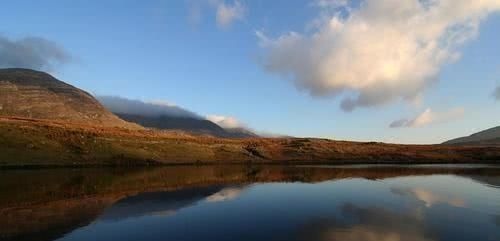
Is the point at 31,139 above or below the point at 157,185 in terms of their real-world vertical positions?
above

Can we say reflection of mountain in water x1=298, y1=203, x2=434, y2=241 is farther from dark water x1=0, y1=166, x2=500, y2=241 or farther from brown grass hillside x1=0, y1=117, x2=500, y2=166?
brown grass hillside x1=0, y1=117, x2=500, y2=166

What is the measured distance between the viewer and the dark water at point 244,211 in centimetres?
2648

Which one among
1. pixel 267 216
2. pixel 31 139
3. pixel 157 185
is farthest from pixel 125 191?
pixel 31 139

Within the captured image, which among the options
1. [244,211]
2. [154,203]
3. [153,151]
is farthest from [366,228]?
[153,151]

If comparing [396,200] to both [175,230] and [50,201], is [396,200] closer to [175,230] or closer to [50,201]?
[175,230]

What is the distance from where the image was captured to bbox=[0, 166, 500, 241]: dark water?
86.9 feet

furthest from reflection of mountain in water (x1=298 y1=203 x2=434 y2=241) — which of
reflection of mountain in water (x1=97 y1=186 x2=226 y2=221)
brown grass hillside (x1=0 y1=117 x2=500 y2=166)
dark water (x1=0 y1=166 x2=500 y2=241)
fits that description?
brown grass hillside (x1=0 y1=117 x2=500 y2=166)

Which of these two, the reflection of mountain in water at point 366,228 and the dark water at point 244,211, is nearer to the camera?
the reflection of mountain in water at point 366,228

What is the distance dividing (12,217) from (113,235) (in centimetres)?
1020

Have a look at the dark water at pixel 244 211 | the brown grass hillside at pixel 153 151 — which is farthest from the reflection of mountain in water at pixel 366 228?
the brown grass hillside at pixel 153 151

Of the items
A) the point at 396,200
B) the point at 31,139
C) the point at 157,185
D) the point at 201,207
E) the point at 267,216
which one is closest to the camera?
the point at 267,216

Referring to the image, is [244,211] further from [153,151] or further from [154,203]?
[153,151]

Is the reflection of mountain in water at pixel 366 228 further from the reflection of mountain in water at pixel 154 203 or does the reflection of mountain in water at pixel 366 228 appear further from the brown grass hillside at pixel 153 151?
the brown grass hillside at pixel 153 151

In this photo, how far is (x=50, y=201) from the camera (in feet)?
132
